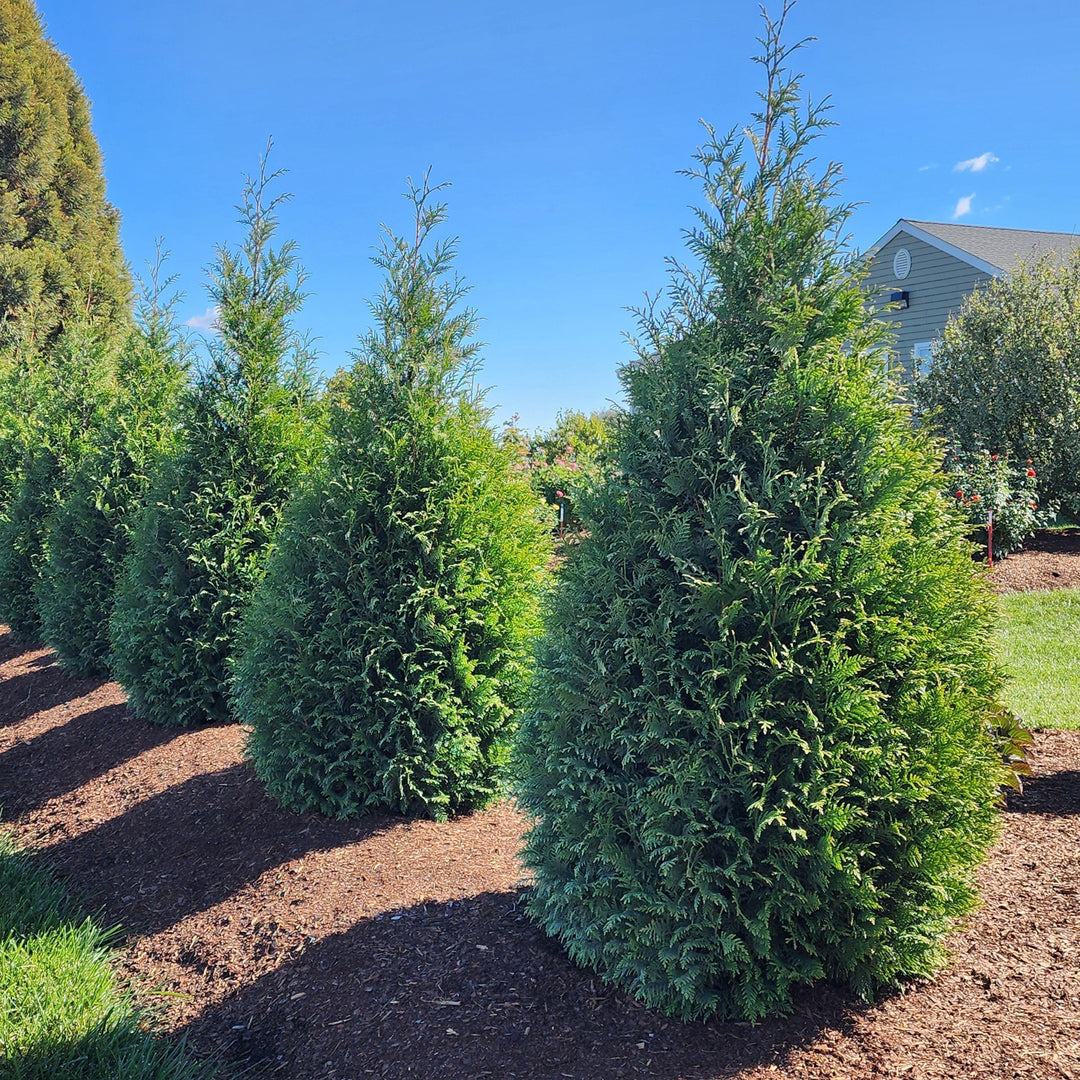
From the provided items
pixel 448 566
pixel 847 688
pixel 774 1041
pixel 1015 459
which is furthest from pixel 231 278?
pixel 1015 459

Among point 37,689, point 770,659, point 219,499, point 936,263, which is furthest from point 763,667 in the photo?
point 936,263

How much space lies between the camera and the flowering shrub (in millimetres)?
12000

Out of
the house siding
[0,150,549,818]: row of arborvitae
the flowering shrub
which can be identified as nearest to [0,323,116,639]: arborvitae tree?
[0,150,549,818]: row of arborvitae

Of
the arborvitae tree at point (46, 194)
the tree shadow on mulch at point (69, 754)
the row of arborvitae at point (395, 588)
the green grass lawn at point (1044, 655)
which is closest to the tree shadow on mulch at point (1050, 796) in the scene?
the green grass lawn at point (1044, 655)

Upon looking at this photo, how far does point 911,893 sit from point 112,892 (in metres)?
4.05

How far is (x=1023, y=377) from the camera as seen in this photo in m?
14.4

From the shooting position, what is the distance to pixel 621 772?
A: 304cm

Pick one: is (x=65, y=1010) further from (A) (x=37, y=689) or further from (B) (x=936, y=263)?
(B) (x=936, y=263)

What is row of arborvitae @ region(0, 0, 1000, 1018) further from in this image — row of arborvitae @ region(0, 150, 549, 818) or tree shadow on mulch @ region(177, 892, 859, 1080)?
row of arborvitae @ region(0, 150, 549, 818)

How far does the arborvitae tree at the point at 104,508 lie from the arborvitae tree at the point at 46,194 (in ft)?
47.4

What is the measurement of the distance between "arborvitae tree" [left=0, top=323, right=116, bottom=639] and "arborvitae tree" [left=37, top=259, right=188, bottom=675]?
92cm

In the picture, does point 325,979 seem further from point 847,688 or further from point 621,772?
point 847,688

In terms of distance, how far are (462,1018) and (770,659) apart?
172 centimetres

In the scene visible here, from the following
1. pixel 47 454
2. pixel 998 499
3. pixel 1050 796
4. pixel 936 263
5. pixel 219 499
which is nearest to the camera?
pixel 1050 796
